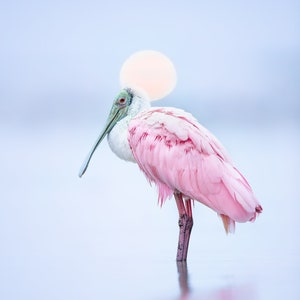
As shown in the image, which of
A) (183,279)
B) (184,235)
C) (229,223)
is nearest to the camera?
(183,279)

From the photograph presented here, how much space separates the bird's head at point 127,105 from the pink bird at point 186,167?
58 centimetres

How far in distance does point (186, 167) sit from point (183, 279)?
1.06m

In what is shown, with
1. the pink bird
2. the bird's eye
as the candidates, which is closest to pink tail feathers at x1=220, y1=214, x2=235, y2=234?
the pink bird

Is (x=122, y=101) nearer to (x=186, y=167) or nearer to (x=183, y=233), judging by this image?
(x=186, y=167)

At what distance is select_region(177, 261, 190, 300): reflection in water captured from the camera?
501 cm

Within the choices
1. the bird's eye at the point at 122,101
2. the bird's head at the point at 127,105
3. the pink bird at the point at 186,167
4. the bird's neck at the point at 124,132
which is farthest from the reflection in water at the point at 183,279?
the bird's eye at the point at 122,101

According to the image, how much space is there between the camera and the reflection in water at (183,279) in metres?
5.01

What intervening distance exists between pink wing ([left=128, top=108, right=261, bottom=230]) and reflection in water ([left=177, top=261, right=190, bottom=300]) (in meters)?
0.36

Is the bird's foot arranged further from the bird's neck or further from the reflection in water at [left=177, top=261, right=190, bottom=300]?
the bird's neck

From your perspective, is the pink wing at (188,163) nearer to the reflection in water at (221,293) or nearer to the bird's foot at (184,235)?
the bird's foot at (184,235)

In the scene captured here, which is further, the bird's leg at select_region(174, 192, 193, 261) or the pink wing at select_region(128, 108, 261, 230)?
the bird's leg at select_region(174, 192, 193, 261)

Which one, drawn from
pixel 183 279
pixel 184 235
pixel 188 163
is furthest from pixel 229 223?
pixel 183 279

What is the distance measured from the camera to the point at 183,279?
5.61 m

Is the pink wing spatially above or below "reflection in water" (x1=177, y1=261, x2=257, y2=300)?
above
